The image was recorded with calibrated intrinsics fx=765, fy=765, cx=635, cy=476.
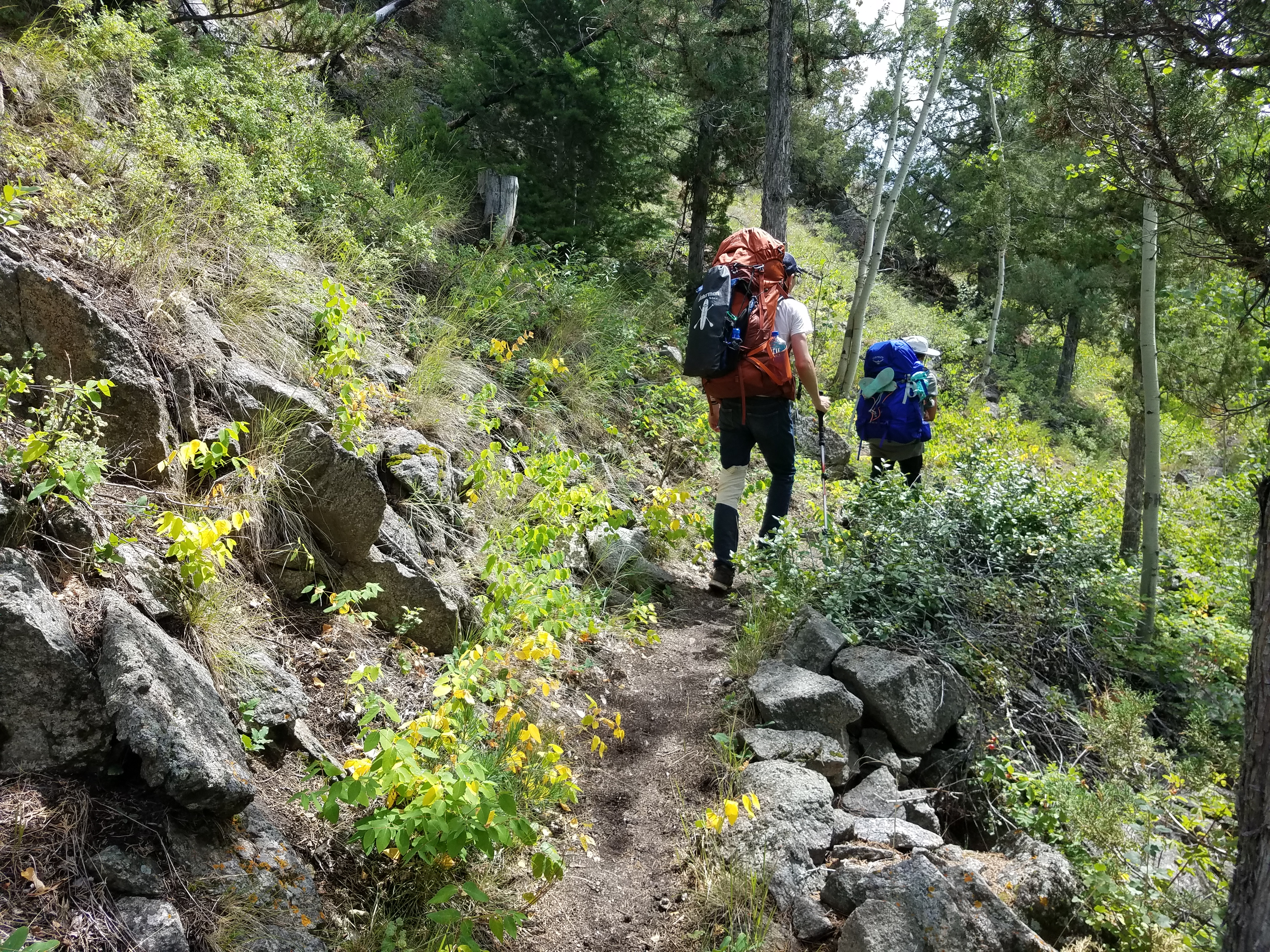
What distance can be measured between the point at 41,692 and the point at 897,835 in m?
3.28

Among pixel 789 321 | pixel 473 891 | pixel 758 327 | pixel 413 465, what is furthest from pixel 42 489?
pixel 789 321

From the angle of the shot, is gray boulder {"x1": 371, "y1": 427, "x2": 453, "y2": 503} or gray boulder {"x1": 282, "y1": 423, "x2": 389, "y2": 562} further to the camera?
gray boulder {"x1": 371, "y1": 427, "x2": 453, "y2": 503}

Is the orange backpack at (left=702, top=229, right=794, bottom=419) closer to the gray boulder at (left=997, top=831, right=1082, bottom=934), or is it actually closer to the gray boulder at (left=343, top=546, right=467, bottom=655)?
the gray boulder at (left=343, top=546, right=467, bottom=655)

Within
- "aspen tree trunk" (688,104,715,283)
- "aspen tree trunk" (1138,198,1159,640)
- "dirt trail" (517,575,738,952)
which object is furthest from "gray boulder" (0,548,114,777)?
"aspen tree trunk" (688,104,715,283)

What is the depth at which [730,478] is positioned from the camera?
607cm

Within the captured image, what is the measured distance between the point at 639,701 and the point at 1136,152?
4373mm

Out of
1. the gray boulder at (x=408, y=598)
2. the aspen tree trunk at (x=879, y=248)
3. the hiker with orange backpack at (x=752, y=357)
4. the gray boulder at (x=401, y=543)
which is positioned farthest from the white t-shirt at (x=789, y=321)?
the aspen tree trunk at (x=879, y=248)

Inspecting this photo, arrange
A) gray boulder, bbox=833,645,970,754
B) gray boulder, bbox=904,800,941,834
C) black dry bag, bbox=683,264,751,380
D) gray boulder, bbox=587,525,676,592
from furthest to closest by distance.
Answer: gray boulder, bbox=587,525,676,592
black dry bag, bbox=683,264,751,380
gray boulder, bbox=833,645,970,754
gray boulder, bbox=904,800,941,834

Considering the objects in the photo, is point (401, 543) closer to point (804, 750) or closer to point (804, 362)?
point (804, 750)

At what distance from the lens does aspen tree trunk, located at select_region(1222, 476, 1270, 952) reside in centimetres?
230

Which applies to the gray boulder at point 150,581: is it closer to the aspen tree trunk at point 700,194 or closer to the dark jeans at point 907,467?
the dark jeans at point 907,467

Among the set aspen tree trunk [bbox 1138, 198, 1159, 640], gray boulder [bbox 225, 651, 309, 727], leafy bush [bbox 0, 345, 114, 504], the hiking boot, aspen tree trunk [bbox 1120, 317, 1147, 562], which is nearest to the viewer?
leafy bush [bbox 0, 345, 114, 504]

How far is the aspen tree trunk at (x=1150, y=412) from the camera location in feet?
20.0

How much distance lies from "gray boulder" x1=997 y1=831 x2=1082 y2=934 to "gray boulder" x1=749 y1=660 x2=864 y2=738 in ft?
3.71
